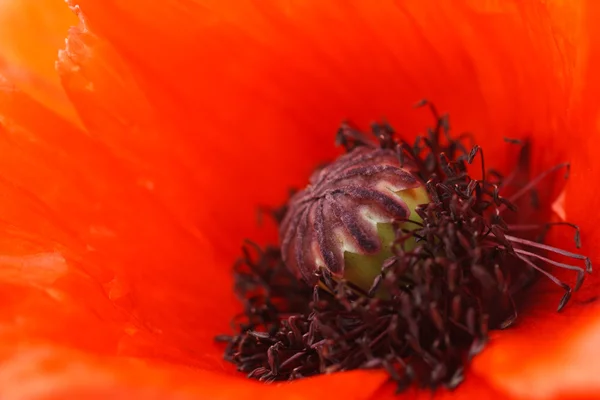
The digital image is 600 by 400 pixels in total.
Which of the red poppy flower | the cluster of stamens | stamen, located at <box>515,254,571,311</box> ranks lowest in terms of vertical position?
stamen, located at <box>515,254,571,311</box>

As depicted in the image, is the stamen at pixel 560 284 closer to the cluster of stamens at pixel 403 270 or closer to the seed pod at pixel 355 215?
the cluster of stamens at pixel 403 270

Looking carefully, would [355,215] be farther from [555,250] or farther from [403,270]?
[555,250]

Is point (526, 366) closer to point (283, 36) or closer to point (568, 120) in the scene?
point (568, 120)

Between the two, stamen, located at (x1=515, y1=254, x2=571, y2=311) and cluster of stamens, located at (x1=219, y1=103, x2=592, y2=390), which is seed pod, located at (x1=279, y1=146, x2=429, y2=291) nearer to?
cluster of stamens, located at (x1=219, y1=103, x2=592, y2=390)

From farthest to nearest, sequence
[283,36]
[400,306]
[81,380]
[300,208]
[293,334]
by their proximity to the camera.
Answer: [283,36] → [300,208] → [293,334] → [400,306] → [81,380]

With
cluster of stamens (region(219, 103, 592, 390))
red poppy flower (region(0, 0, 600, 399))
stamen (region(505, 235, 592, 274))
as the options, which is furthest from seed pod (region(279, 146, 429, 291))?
red poppy flower (region(0, 0, 600, 399))

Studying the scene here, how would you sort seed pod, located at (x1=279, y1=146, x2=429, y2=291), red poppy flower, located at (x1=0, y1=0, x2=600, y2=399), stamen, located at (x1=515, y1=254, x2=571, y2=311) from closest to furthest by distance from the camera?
red poppy flower, located at (x1=0, y1=0, x2=600, y2=399) → stamen, located at (x1=515, y1=254, x2=571, y2=311) → seed pod, located at (x1=279, y1=146, x2=429, y2=291)

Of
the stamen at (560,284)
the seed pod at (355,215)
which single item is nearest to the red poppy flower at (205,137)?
the stamen at (560,284)

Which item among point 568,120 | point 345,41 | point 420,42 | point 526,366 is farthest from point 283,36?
point 526,366
